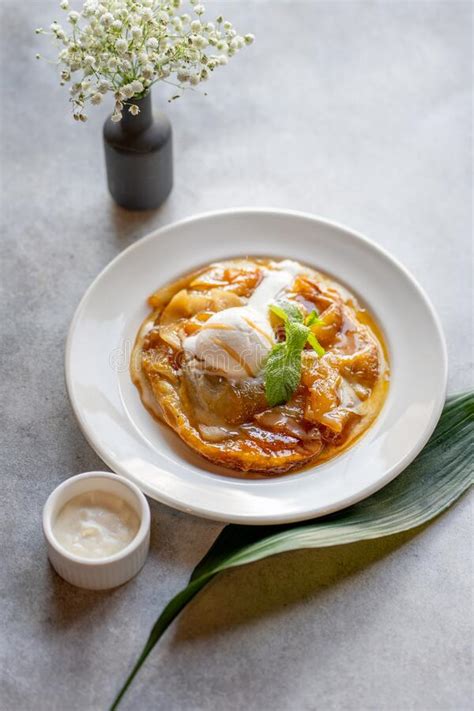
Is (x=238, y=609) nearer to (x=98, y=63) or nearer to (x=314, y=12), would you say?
(x=98, y=63)

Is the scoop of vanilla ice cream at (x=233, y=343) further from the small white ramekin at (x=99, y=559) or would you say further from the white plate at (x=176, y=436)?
the small white ramekin at (x=99, y=559)

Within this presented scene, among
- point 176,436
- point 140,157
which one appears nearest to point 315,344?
point 176,436

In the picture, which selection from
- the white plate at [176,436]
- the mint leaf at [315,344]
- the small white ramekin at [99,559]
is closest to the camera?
the small white ramekin at [99,559]

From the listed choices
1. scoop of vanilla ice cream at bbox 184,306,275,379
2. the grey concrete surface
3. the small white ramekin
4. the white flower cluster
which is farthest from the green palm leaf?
the white flower cluster

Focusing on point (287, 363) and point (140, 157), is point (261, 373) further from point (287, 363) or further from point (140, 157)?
point (140, 157)

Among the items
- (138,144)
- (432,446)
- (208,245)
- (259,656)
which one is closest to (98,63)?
(138,144)

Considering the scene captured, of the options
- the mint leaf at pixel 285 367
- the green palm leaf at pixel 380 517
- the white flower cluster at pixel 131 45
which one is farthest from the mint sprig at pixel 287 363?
the white flower cluster at pixel 131 45
